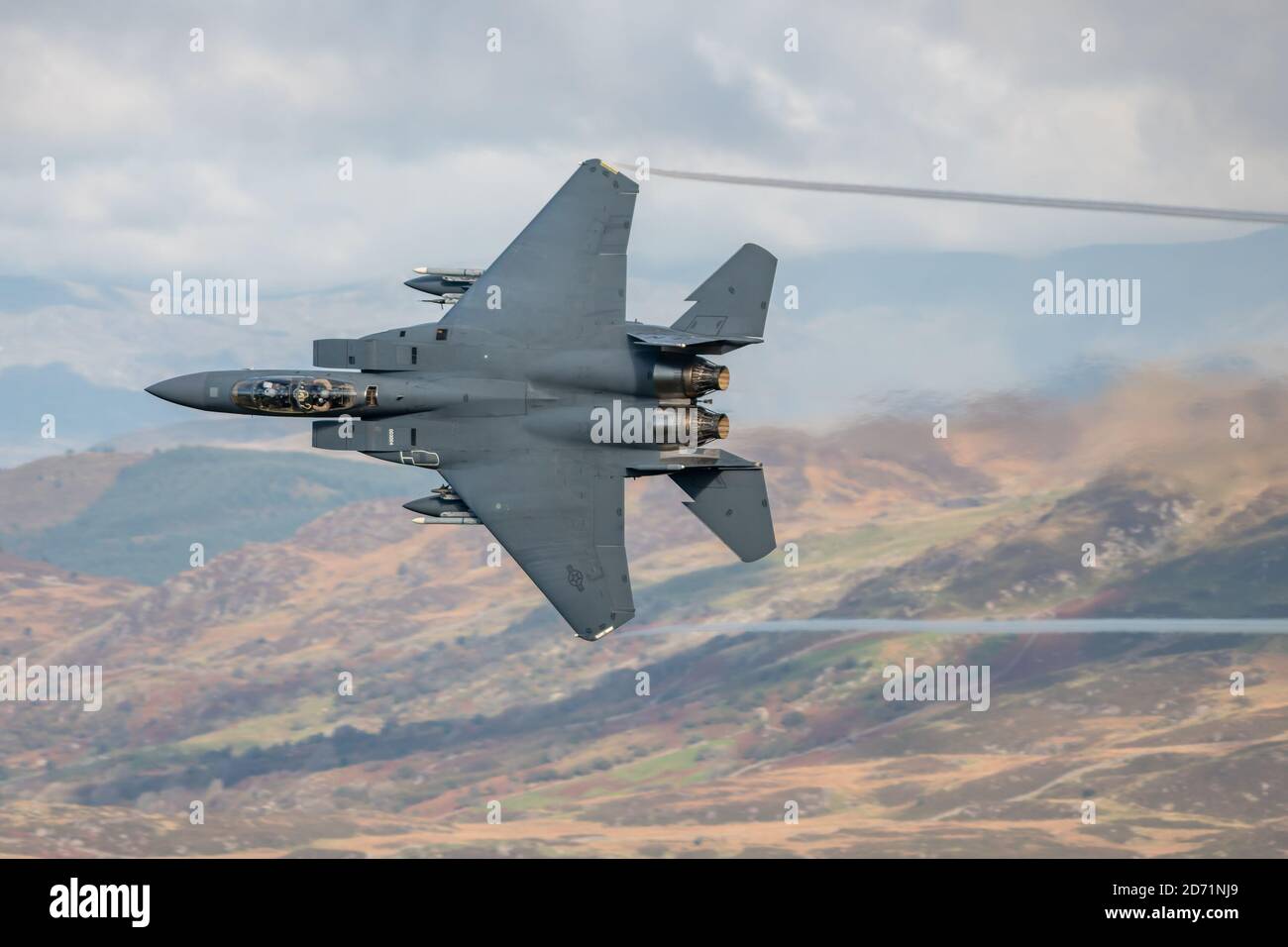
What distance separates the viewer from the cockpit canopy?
31.3 m

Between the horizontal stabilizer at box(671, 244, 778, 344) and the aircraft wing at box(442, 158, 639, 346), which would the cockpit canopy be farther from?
the horizontal stabilizer at box(671, 244, 778, 344)

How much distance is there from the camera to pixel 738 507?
105 ft

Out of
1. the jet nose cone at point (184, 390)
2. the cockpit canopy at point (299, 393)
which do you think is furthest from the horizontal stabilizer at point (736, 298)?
the jet nose cone at point (184, 390)

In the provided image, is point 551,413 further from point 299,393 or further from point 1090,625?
point 1090,625

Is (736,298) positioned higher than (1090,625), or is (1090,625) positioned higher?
(736,298)

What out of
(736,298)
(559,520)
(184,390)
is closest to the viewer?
(736,298)

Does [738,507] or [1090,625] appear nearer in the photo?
[738,507]

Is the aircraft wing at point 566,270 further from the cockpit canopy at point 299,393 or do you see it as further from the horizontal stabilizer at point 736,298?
the cockpit canopy at point 299,393

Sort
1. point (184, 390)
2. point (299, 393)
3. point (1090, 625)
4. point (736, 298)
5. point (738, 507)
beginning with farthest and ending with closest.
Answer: point (1090, 625) < point (738, 507) < point (184, 390) < point (736, 298) < point (299, 393)

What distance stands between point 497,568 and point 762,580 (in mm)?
35310

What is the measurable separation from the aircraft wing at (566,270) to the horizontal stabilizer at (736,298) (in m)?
1.61

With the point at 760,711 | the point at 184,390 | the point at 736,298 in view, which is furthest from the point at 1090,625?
the point at 184,390

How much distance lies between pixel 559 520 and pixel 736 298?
5594 millimetres

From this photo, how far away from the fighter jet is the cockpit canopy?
0.09 feet
